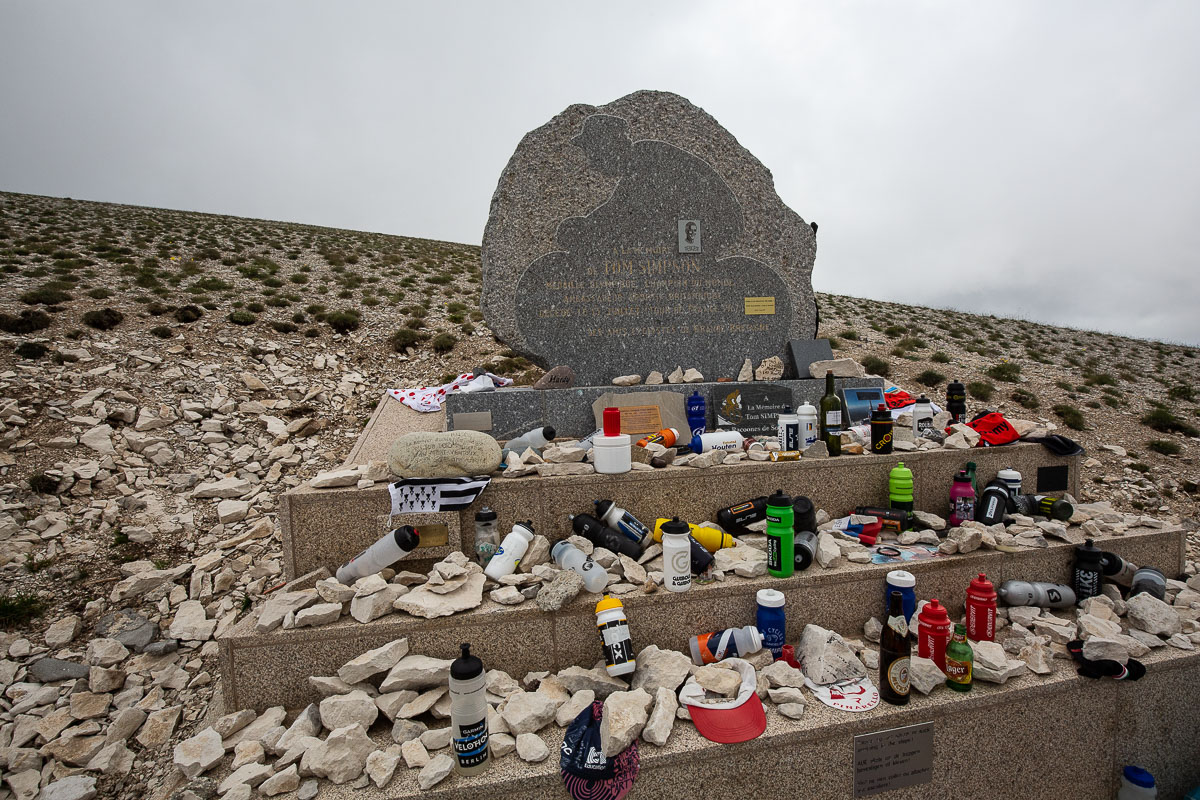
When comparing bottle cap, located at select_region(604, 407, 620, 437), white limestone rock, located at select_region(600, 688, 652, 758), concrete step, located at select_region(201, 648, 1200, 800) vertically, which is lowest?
concrete step, located at select_region(201, 648, 1200, 800)

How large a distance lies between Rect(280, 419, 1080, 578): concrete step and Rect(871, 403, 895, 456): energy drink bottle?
87mm

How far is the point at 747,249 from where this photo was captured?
6387 mm

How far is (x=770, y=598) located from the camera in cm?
299

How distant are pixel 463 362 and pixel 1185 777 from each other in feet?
38.1

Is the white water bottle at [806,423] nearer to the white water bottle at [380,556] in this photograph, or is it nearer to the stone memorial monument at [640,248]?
the stone memorial monument at [640,248]

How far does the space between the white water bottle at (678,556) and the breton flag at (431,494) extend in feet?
4.58

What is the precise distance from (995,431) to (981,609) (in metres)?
2.12

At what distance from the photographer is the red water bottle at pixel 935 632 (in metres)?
2.86

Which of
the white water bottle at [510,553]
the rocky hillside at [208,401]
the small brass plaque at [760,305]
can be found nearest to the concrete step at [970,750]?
the white water bottle at [510,553]

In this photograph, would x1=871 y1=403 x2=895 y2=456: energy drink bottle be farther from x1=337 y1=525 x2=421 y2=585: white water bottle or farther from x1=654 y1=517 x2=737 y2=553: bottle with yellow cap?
x1=337 y1=525 x2=421 y2=585: white water bottle

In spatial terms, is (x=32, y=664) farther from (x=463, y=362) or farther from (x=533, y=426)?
(x=463, y=362)

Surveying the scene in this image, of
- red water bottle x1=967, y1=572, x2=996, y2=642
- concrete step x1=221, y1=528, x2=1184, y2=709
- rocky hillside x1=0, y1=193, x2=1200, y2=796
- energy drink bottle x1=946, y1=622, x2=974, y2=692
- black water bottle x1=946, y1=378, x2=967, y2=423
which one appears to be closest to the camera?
energy drink bottle x1=946, y1=622, x2=974, y2=692

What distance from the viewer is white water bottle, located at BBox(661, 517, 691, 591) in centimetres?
312

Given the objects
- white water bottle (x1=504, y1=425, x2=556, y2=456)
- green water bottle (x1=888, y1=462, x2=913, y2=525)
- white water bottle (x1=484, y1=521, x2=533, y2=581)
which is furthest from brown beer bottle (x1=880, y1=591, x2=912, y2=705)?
white water bottle (x1=504, y1=425, x2=556, y2=456)
